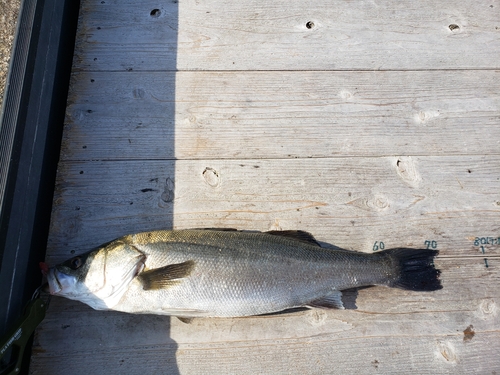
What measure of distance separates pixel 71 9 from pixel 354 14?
2.32 meters

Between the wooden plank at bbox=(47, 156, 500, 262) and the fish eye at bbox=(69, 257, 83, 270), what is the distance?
0.77ft

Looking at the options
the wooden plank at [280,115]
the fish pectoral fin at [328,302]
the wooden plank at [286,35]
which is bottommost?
the fish pectoral fin at [328,302]

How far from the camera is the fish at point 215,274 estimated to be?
2281mm

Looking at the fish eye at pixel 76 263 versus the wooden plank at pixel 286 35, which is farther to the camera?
the wooden plank at pixel 286 35

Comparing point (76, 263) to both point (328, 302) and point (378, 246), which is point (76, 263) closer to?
point (328, 302)

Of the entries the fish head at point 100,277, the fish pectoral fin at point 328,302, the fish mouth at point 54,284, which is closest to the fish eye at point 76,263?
the fish head at point 100,277

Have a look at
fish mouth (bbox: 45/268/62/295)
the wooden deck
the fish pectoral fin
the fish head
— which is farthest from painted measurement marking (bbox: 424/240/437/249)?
fish mouth (bbox: 45/268/62/295)

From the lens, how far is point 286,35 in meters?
3.21

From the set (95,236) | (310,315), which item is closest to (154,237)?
(95,236)

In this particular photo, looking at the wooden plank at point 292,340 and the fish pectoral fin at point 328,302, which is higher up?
the fish pectoral fin at point 328,302

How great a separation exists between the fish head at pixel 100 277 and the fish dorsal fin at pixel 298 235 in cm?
83

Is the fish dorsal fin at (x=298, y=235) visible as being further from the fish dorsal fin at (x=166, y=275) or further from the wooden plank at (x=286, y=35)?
the wooden plank at (x=286, y=35)

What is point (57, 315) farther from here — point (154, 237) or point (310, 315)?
point (310, 315)

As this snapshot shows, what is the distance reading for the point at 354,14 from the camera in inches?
130
